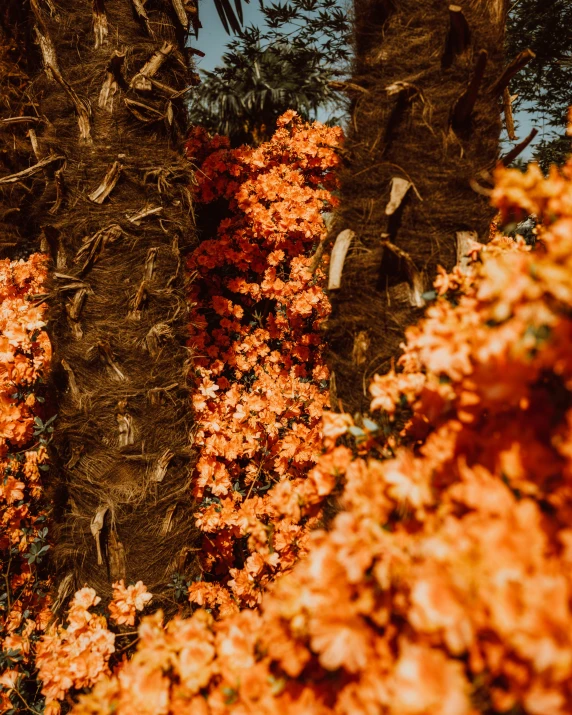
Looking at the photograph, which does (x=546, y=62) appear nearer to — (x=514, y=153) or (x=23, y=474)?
(x=514, y=153)

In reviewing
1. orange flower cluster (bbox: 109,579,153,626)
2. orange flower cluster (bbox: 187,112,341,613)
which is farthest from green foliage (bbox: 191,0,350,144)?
orange flower cluster (bbox: 109,579,153,626)

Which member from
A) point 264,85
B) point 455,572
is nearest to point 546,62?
point 264,85

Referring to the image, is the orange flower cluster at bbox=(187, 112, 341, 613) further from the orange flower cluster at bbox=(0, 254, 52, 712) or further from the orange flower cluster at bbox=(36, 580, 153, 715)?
the orange flower cluster at bbox=(0, 254, 52, 712)

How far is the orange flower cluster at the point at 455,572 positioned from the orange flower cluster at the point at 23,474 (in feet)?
6.66

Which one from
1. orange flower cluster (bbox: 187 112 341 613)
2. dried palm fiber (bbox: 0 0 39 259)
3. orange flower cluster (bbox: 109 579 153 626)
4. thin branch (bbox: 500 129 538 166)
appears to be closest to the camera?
thin branch (bbox: 500 129 538 166)

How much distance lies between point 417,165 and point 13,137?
12.2ft

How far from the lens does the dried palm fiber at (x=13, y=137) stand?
3.61 meters

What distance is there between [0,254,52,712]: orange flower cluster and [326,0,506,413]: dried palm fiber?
6.55 ft

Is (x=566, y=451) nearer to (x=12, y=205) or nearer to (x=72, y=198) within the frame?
(x=72, y=198)

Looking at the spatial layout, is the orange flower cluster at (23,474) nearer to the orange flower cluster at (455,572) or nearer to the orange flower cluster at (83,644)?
the orange flower cluster at (83,644)

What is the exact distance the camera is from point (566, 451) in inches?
22.9

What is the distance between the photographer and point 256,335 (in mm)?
3615

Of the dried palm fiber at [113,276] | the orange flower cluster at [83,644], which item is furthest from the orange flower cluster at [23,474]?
the orange flower cluster at [83,644]

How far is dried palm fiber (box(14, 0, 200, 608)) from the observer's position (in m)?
2.02
